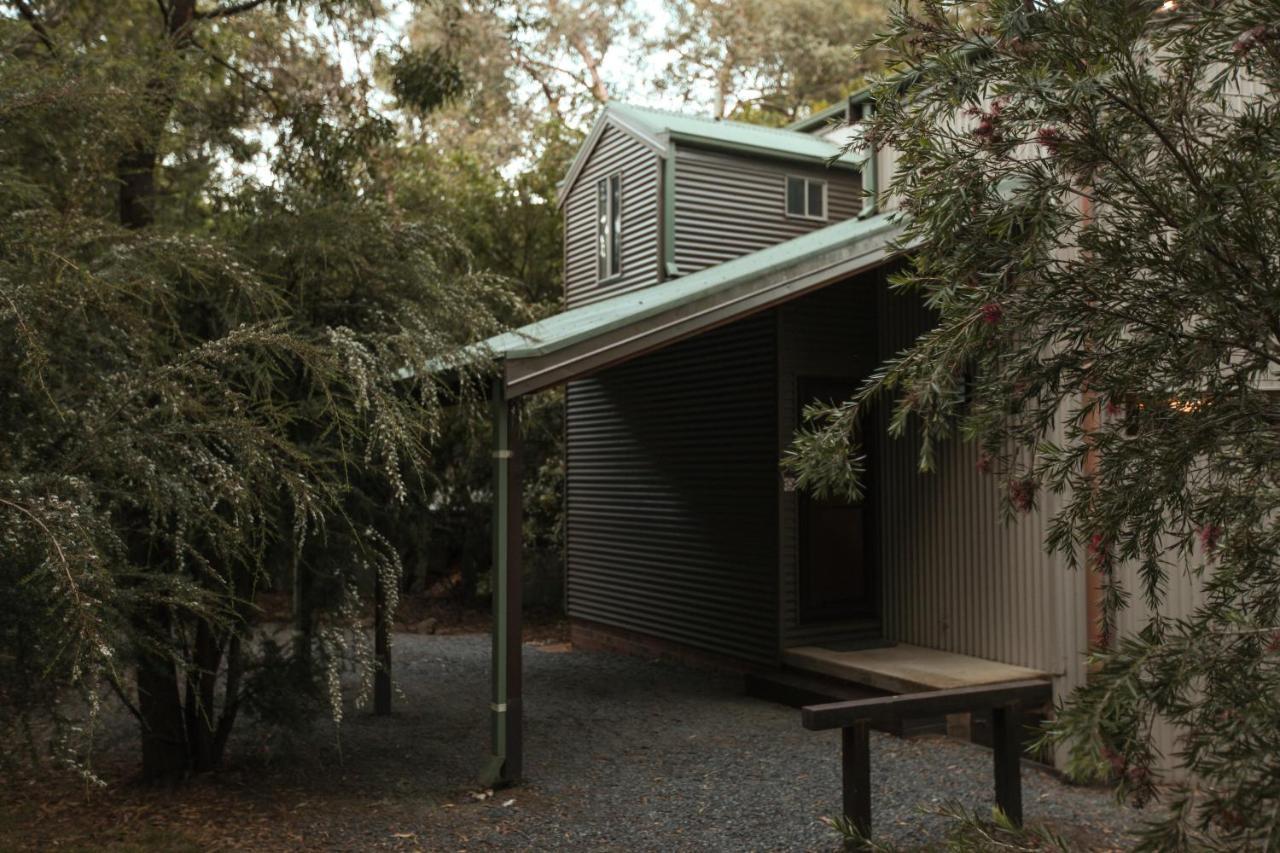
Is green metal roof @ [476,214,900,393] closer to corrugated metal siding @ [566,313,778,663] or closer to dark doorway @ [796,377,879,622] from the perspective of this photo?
corrugated metal siding @ [566,313,778,663]

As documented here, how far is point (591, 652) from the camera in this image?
12.5 m

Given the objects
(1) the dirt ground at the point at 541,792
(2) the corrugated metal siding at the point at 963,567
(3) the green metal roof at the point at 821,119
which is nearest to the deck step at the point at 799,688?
(1) the dirt ground at the point at 541,792

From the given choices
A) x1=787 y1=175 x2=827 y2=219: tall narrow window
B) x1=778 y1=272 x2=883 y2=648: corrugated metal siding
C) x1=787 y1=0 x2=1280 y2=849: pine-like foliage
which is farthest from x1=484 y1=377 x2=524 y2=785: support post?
x1=787 y1=175 x2=827 y2=219: tall narrow window

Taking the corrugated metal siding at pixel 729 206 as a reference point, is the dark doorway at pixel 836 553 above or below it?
below

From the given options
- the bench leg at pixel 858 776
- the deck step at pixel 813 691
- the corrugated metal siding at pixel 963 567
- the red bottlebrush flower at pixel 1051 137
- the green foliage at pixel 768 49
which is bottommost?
the deck step at pixel 813 691

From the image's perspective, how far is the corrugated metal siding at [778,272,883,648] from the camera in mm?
9859

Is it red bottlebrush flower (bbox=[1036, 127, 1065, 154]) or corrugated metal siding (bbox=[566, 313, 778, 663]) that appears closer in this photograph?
red bottlebrush flower (bbox=[1036, 127, 1065, 154])

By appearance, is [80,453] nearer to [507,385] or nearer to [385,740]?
[507,385]

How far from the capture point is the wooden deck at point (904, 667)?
7969 mm

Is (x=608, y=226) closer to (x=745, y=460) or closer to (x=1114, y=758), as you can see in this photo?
(x=745, y=460)

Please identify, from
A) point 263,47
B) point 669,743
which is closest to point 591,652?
point 669,743

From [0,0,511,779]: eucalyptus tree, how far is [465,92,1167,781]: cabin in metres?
0.97

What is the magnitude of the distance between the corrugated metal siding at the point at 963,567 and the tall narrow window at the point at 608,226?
419 cm

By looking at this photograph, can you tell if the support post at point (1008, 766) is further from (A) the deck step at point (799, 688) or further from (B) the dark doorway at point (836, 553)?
(B) the dark doorway at point (836, 553)
